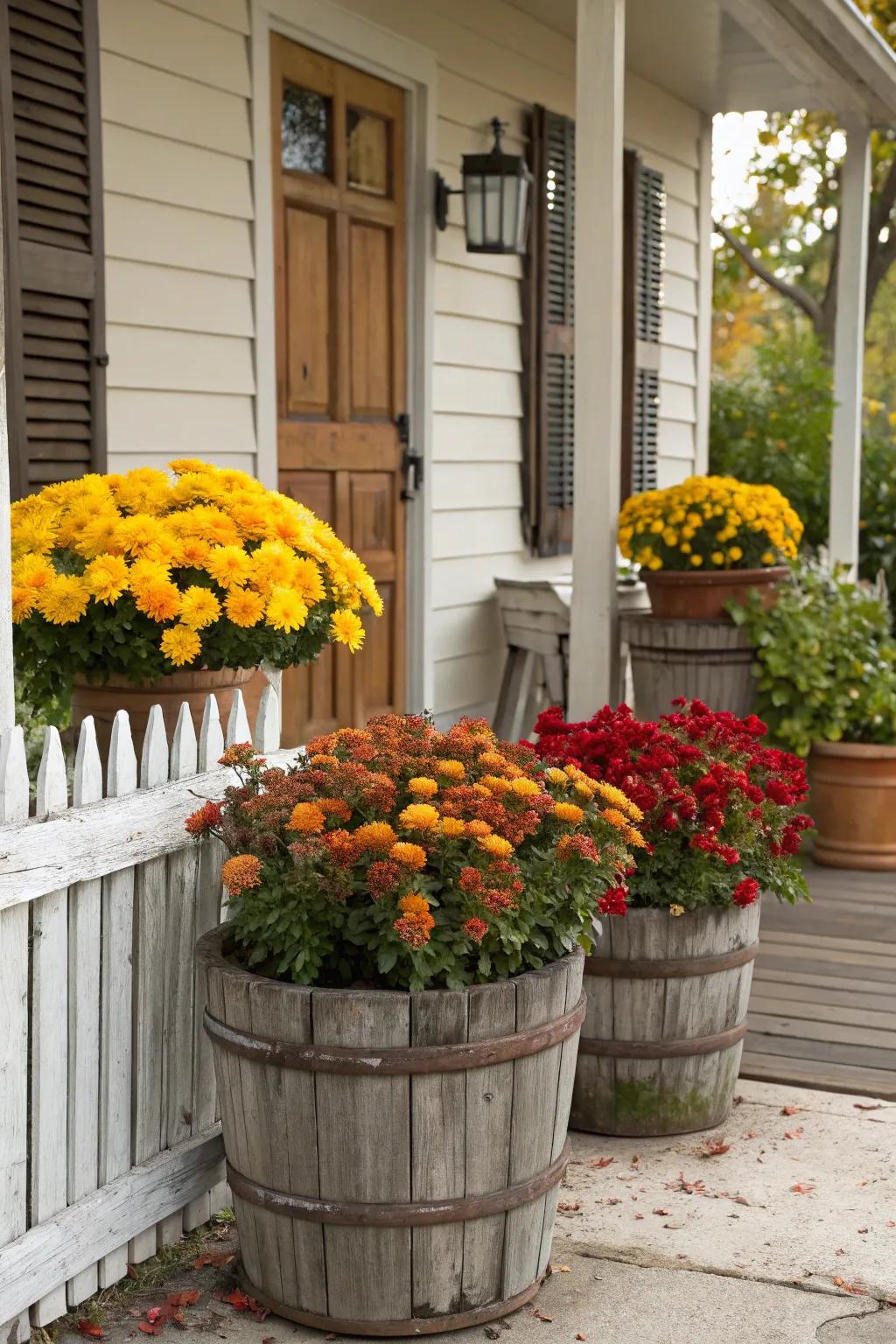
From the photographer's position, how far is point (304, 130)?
528 centimetres

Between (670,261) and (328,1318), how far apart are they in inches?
268

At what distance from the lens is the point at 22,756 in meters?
2.30

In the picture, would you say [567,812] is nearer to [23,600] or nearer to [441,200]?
[23,600]

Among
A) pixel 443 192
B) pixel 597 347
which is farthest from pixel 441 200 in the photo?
→ pixel 597 347

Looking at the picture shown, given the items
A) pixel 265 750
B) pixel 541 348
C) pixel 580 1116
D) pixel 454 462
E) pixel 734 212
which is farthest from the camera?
pixel 734 212

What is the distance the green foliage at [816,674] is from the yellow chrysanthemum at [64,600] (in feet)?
9.96

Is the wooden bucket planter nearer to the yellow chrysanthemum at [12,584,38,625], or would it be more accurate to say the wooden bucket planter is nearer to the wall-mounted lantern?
the yellow chrysanthemum at [12,584,38,625]

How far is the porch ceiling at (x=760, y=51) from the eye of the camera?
570 cm

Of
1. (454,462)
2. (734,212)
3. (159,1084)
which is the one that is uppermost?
(734,212)

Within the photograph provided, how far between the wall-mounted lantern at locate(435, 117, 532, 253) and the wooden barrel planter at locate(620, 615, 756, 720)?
61.4 inches

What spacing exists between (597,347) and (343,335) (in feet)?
3.63

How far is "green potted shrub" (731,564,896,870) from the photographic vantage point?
211 inches

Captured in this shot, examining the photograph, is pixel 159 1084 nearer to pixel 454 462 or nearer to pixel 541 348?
pixel 454 462

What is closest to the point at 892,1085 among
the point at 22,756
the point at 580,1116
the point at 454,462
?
the point at 580,1116
